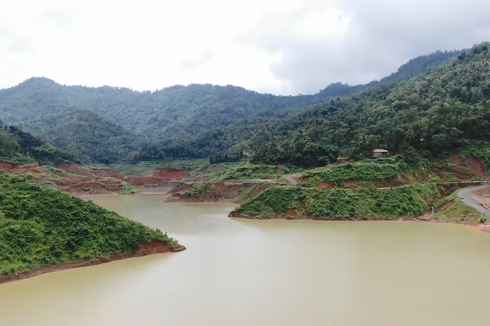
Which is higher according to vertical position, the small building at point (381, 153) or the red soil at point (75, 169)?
the small building at point (381, 153)

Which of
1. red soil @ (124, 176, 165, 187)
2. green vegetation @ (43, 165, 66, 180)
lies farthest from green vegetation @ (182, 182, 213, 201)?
red soil @ (124, 176, 165, 187)

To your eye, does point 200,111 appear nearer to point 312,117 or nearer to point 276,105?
point 276,105

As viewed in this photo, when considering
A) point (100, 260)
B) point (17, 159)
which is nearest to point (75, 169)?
point (17, 159)

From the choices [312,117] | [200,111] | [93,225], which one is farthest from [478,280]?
[200,111]

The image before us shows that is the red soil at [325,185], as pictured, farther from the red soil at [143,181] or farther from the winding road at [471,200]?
the red soil at [143,181]

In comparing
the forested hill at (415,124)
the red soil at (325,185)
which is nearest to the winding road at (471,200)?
the forested hill at (415,124)

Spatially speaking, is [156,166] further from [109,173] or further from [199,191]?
[199,191]

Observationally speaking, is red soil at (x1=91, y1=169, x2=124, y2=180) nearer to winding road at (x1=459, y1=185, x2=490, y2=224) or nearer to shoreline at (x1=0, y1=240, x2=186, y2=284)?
winding road at (x1=459, y1=185, x2=490, y2=224)
